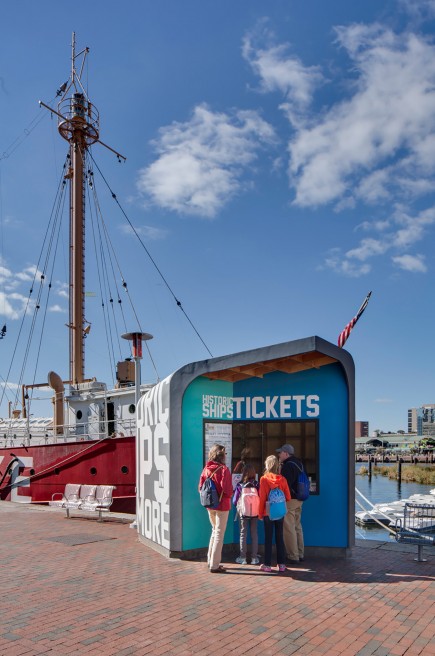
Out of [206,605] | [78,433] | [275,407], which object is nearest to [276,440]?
[275,407]

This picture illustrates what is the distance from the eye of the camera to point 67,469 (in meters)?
17.6

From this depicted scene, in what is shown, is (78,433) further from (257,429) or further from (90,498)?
(257,429)

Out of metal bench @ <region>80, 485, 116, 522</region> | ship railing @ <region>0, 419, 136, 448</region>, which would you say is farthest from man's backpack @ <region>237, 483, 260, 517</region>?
ship railing @ <region>0, 419, 136, 448</region>

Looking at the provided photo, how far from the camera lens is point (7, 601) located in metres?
6.77

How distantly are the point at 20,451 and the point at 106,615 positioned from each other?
15001 mm

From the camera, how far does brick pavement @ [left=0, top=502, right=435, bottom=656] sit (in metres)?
5.39

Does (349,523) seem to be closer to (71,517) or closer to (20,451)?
(71,517)

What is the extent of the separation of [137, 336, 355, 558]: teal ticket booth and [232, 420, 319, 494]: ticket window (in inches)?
0.7

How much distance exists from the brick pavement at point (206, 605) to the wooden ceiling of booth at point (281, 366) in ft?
9.79

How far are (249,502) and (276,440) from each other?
1550mm

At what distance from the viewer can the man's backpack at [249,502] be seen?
28.0ft

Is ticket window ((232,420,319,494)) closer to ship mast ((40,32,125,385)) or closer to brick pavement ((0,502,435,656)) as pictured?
brick pavement ((0,502,435,656))

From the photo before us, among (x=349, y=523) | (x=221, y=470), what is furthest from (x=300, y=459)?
(x=221, y=470)

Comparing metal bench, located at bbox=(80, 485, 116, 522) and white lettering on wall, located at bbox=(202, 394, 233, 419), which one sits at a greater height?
white lettering on wall, located at bbox=(202, 394, 233, 419)
